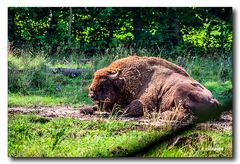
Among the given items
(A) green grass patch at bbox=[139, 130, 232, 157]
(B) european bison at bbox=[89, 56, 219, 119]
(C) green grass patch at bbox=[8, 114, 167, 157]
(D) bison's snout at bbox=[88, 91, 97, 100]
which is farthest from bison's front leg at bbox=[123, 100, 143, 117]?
(A) green grass patch at bbox=[139, 130, 232, 157]

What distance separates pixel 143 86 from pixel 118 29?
494 mm

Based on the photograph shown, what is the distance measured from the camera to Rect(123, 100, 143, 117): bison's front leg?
299 centimetres

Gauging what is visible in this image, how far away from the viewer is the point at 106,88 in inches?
124

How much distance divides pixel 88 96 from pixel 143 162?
0.72 meters

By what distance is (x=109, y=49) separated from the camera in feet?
10.2

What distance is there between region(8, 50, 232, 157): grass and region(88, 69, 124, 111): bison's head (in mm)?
50

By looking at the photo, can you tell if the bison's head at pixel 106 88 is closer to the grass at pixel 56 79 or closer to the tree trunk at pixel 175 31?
the grass at pixel 56 79

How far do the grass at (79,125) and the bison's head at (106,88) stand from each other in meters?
0.05

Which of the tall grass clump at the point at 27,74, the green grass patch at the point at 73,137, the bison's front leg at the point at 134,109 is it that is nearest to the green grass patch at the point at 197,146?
the green grass patch at the point at 73,137

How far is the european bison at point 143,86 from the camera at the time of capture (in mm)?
2953

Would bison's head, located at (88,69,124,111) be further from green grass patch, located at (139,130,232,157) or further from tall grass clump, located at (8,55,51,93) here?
green grass patch, located at (139,130,232,157)
